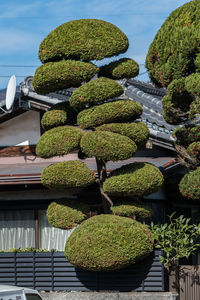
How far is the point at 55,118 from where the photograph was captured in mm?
11750

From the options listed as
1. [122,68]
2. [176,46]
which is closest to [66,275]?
[122,68]

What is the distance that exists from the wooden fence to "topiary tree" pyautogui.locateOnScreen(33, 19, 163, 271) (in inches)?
26.4

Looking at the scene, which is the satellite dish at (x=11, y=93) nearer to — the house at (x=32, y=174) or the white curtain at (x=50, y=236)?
the house at (x=32, y=174)

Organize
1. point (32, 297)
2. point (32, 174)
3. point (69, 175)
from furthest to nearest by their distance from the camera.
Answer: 1. point (32, 174)
2. point (69, 175)
3. point (32, 297)

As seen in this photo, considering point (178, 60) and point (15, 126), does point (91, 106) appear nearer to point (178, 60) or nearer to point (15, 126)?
point (178, 60)

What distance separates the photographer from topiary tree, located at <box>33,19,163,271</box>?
1074 centimetres

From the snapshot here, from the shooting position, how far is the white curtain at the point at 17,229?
577 inches

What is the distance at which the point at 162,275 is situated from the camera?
1124 centimetres

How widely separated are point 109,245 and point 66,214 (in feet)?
4.38

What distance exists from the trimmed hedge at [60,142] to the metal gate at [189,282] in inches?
142

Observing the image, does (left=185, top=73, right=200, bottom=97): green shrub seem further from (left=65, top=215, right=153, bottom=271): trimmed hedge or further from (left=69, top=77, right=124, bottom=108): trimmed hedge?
(left=65, top=215, right=153, bottom=271): trimmed hedge

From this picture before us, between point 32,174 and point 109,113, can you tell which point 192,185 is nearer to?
point 109,113

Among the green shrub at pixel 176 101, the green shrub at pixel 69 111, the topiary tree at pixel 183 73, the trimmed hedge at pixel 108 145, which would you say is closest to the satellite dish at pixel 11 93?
the green shrub at pixel 69 111

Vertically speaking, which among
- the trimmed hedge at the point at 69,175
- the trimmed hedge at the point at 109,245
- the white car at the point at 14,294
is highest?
the trimmed hedge at the point at 69,175
